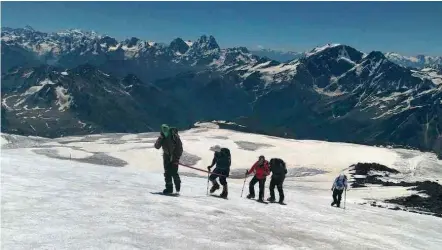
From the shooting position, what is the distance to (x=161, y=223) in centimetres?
1544

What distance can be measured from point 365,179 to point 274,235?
47.5 meters

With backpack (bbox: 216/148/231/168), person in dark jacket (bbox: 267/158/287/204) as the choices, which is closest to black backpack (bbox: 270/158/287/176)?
person in dark jacket (bbox: 267/158/287/204)

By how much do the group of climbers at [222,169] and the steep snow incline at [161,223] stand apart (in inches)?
56.8

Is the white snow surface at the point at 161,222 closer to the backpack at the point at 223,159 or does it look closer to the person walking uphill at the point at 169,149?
the person walking uphill at the point at 169,149

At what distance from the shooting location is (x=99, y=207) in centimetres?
1692

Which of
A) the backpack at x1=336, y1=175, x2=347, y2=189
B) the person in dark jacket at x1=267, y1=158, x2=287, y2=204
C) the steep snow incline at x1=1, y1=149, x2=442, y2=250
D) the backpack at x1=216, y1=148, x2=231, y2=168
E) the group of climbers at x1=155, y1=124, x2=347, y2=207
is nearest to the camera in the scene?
the steep snow incline at x1=1, y1=149, x2=442, y2=250

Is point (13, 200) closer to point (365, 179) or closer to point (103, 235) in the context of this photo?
point (103, 235)

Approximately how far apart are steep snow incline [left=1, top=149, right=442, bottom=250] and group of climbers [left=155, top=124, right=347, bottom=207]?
1442 millimetres

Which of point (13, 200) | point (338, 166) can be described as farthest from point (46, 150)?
point (13, 200)

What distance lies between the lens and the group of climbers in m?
22.3

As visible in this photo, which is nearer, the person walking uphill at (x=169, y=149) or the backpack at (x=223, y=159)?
the person walking uphill at (x=169, y=149)

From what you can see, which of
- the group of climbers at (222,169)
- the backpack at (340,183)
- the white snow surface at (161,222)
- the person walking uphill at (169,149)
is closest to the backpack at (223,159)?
the group of climbers at (222,169)

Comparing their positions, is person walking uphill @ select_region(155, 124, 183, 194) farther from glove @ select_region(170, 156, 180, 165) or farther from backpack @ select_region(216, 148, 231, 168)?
backpack @ select_region(216, 148, 231, 168)

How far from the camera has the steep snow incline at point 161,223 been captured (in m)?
12.9
